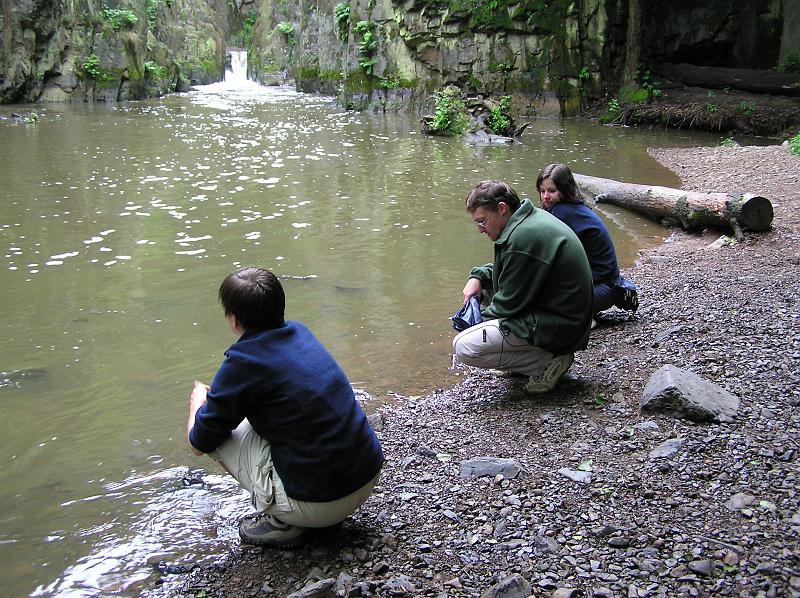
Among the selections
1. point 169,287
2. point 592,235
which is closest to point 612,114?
point 169,287

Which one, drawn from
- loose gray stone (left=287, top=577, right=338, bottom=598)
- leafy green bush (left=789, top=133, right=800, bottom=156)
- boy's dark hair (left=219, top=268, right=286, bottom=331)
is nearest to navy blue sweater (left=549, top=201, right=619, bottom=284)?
boy's dark hair (left=219, top=268, right=286, bottom=331)

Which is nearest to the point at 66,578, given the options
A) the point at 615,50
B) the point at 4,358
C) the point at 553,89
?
the point at 4,358

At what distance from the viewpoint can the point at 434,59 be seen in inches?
1036

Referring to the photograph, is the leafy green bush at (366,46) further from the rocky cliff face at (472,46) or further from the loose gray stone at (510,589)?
the loose gray stone at (510,589)

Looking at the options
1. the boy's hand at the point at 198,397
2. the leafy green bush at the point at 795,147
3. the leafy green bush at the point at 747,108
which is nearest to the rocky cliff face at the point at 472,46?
the leafy green bush at the point at 747,108

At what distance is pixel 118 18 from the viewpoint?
3012 centimetres

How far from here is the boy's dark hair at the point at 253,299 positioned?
3.09 metres

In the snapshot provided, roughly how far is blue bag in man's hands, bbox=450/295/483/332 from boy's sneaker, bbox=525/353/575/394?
0.53 meters

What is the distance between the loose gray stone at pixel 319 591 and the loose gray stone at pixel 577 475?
136 centimetres

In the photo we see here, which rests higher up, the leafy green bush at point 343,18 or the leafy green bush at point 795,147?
the leafy green bush at point 343,18

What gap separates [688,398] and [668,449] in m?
0.41

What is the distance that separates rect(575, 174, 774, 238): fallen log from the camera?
27.7 ft

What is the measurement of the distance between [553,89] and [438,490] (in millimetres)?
23694

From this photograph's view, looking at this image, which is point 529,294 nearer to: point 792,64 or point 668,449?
point 668,449
